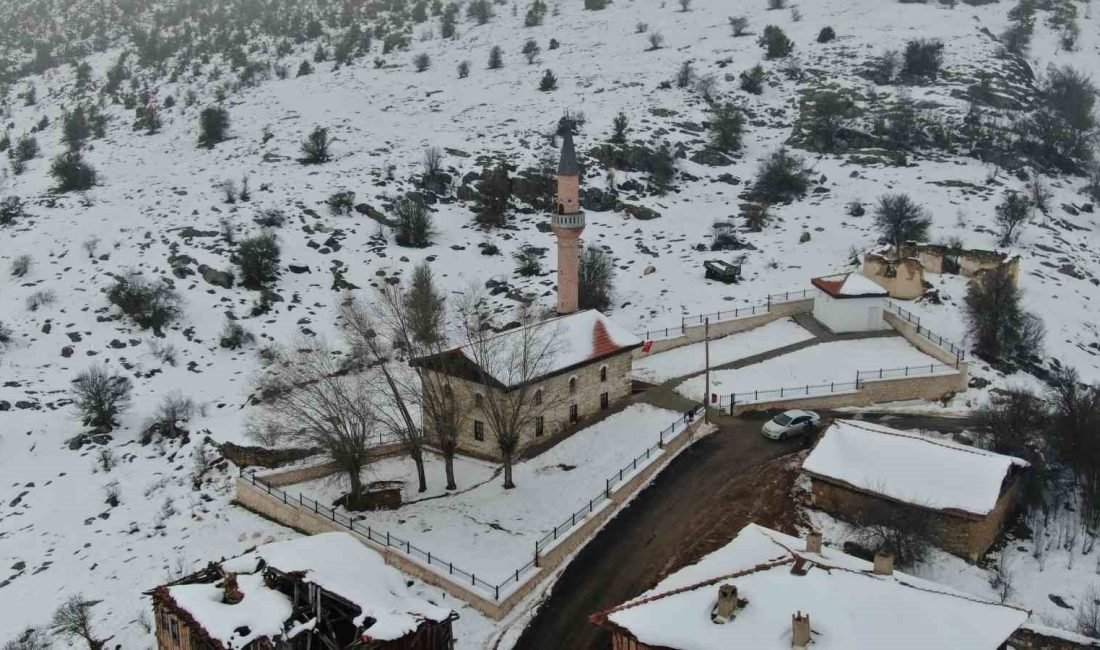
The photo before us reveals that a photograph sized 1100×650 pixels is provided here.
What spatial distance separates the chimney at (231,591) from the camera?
2075cm

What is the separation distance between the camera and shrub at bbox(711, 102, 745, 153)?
70375 millimetres

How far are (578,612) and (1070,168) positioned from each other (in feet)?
212

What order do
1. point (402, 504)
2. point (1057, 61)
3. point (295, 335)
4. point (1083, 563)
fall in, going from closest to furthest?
point (1083, 563) < point (402, 504) < point (295, 335) < point (1057, 61)

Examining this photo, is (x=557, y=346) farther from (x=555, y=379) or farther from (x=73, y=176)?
(x=73, y=176)

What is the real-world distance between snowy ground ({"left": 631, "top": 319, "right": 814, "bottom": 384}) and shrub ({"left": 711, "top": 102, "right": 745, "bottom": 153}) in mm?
28000

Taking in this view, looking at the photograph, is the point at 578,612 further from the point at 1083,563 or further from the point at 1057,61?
the point at 1057,61

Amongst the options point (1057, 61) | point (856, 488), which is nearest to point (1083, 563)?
point (856, 488)

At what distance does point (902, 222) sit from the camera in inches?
2098

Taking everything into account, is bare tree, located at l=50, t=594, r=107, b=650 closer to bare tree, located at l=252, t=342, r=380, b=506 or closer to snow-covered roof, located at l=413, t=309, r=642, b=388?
bare tree, located at l=252, t=342, r=380, b=506

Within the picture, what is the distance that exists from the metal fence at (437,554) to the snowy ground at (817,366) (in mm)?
4916

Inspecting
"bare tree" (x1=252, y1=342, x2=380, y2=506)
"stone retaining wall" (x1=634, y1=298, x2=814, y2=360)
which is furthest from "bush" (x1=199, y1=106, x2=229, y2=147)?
"stone retaining wall" (x1=634, y1=298, x2=814, y2=360)

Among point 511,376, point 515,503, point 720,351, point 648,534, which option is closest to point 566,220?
point 511,376

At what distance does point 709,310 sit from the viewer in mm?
47719

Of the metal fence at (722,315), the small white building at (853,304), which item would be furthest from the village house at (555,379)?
the small white building at (853,304)
